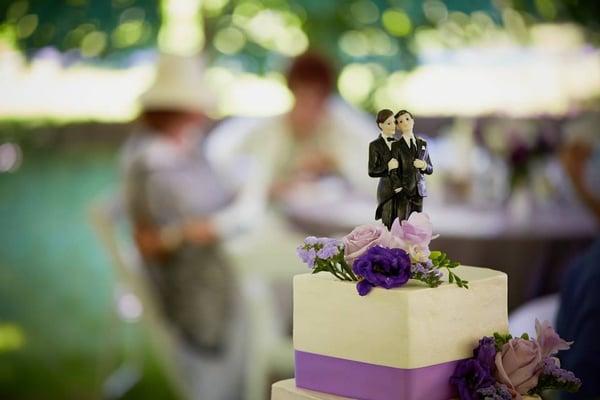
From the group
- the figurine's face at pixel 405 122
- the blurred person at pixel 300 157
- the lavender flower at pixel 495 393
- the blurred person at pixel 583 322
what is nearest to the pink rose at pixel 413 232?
the figurine's face at pixel 405 122

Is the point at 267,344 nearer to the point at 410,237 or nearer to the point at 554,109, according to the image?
the point at 554,109

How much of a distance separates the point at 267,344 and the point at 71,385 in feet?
4.03

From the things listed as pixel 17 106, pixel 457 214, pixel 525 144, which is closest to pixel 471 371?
pixel 457 214

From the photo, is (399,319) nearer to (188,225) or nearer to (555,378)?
(555,378)

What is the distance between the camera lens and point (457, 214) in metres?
5.44

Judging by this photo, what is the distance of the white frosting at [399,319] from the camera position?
2191mm

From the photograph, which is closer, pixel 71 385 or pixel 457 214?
pixel 457 214

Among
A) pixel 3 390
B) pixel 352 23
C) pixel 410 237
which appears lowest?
pixel 3 390

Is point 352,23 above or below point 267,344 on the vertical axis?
above

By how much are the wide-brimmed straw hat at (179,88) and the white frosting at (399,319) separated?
357 centimetres

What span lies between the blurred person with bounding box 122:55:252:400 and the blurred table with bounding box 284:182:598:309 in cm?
49

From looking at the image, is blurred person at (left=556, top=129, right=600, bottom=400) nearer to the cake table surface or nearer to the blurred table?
the cake table surface

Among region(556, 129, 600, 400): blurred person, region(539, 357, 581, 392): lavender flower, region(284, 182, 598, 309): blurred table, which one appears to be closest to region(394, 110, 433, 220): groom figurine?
region(539, 357, 581, 392): lavender flower

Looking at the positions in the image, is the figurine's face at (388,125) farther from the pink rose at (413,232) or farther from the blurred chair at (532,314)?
the blurred chair at (532,314)
